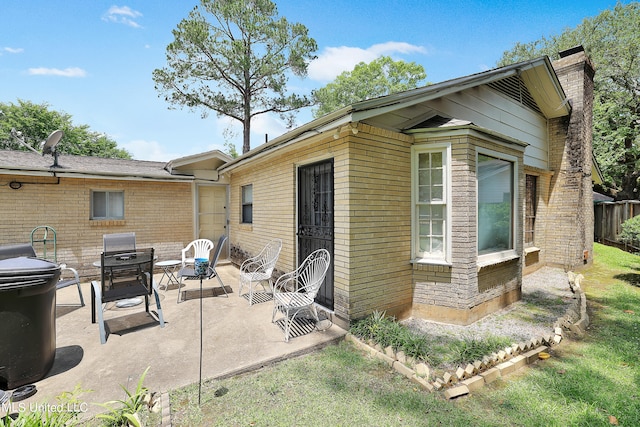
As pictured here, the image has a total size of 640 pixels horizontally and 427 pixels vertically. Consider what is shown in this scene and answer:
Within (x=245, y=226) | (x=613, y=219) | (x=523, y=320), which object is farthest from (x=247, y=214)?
(x=613, y=219)

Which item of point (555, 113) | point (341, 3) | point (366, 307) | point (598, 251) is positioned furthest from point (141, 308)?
point (598, 251)

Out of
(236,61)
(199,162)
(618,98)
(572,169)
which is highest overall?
(236,61)

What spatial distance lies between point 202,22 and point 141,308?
47.5 ft

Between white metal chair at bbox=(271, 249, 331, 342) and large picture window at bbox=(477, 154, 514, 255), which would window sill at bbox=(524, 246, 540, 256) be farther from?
white metal chair at bbox=(271, 249, 331, 342)

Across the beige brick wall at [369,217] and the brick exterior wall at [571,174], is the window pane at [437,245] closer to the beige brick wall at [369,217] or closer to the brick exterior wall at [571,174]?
the beige brick wall at [369,217]

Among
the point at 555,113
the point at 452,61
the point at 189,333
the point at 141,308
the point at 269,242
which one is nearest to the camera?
the point at 189,333

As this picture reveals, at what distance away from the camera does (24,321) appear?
2.66 meters

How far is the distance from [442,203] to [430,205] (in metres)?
0.21

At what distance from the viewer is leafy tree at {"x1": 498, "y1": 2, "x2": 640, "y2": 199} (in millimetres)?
14953

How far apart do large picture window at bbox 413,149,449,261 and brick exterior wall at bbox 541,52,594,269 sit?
6.24 meters

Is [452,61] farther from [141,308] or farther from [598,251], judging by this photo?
[141,308]

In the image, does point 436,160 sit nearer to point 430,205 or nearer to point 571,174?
point 430,205

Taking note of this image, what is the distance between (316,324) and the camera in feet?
13.8

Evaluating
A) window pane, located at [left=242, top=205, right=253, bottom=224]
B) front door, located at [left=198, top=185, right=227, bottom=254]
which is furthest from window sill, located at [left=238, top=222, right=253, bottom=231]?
front door, located at [left=198, top=185, right=227, bottom=254]
